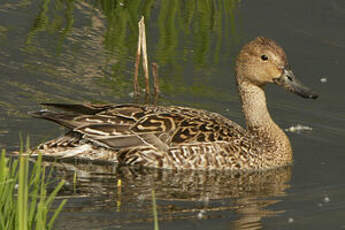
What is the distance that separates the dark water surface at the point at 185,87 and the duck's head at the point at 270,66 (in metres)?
0.84

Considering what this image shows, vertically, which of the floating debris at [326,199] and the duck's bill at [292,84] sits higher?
the duck's bill at [292,84]

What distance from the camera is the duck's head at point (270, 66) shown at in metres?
10.1

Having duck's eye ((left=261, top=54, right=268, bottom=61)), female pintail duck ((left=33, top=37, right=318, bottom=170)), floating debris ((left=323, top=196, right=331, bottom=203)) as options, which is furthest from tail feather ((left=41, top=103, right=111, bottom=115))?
floating debris ((left=323, top=196, right=331, bottom=203))

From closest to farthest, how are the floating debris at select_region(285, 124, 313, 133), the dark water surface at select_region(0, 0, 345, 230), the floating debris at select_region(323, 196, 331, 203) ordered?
the dark water surface at select_region(0, 0, 345, 230), the floating debris at select_region(323, 196, 331, 203), the floating debris at select_region(285, 124, 313, 133)

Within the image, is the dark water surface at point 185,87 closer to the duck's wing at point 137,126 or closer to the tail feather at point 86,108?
the duck's wing at point 137,126

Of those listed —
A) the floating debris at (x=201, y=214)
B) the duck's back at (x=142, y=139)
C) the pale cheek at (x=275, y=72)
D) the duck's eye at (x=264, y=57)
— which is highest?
the duck's eye at (x=264, y=57)

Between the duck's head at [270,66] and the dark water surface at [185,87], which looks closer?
the dark water surface at [185,87]

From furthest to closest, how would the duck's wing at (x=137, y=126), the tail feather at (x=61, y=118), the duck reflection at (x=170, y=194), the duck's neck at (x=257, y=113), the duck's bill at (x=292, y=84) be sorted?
the duck's neck at (x=257, y=113) < the duck's bill at (x=292, y=84) < the duck's wing at (x=137, y=126) < the tail feather at (x=61, y=118) < the duck reflection at (x=170, y=194)

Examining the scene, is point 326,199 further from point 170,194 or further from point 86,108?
point 86,108

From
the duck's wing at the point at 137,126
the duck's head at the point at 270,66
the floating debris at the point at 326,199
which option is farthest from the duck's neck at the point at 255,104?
the floating debris at the point at 326,199

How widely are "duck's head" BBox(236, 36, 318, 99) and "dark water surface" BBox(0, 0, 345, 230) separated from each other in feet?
2.76

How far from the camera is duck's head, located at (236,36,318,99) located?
1007 cm

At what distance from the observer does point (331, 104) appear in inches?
464

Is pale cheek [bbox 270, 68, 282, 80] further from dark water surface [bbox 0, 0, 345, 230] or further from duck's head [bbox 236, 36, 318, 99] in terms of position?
dark water surface [bbox 0, 0, 345, 230]
